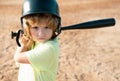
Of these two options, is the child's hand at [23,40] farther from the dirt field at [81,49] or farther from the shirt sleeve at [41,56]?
the dirt field at [81,49]

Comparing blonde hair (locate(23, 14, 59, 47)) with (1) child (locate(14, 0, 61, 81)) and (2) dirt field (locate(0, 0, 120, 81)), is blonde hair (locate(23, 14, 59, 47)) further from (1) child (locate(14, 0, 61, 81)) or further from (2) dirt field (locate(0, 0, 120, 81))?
(2) dirt field (locate(0, 0, 120, 81))

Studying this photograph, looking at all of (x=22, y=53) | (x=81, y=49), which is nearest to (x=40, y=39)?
(x=22, y=53)

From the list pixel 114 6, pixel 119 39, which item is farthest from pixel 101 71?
pixel 114 6

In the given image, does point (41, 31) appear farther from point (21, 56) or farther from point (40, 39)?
point (21, 56)

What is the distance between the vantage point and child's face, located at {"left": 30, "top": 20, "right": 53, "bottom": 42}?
2.46 meters

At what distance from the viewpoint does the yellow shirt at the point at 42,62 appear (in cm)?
252

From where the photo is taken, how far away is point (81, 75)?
21.0 ft

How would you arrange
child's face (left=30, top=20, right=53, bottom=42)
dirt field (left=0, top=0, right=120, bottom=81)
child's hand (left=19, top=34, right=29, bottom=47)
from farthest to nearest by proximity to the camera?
1. dirt field (left=0, top=0, right=120, bottom=81)
2. child's hand (left=19, top=34, right=29, bottom=47)
3. child's face (left=30, top=20, right=53, bottom=42)

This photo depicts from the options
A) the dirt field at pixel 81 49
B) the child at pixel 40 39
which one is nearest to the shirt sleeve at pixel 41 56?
the child at pixel 40 39

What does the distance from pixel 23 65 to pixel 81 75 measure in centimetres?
379

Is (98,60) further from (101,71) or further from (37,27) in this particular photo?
(37,27)

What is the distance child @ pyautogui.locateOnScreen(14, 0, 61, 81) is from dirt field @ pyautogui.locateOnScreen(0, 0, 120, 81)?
3.72 metres


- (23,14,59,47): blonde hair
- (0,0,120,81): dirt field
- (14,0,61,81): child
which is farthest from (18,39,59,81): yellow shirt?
(0,0,120,81): dirt field

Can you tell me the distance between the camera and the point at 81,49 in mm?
7641
